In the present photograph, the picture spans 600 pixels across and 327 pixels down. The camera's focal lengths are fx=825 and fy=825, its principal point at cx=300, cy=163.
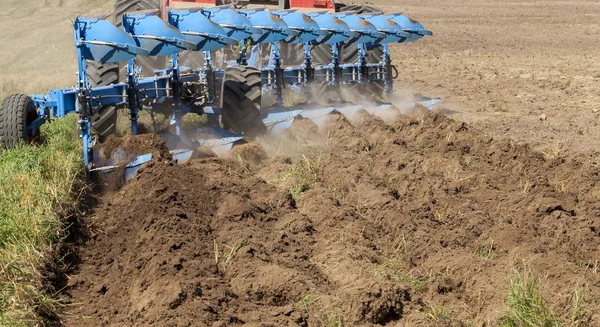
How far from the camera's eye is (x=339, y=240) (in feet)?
20.7

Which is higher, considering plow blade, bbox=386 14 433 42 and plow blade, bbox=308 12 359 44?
plow blade, bbox=308 12 359 44

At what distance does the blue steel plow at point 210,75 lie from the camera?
8.42 m

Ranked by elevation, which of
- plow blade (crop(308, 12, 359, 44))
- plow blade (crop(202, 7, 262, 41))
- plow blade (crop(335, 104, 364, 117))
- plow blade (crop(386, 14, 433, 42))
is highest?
plow blade (crop(202, 7, 262, 41))

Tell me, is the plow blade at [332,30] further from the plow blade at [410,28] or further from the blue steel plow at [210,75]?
the plow blade at [410,28]

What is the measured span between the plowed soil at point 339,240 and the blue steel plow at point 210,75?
3.79 ft

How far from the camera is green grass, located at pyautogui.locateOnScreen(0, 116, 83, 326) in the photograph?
5.00m

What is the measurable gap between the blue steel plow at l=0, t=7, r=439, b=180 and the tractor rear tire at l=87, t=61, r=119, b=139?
0.35m

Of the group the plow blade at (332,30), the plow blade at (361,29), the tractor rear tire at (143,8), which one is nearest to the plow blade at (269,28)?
the plow blade at (332,30)

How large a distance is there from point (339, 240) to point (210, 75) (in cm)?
533

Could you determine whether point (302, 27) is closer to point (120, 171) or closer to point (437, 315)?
point (120, 171)

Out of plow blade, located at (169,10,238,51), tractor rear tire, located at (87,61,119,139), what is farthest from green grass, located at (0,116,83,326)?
plow blade, located at (169,10,238,51)

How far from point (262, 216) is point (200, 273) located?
1415 millimetres

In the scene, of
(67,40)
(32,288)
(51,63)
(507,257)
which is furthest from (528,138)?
(67,40)

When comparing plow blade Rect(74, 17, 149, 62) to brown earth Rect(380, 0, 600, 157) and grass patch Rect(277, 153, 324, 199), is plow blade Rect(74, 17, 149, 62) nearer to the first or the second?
grass patch Rect(277, 153, 324, 199)
